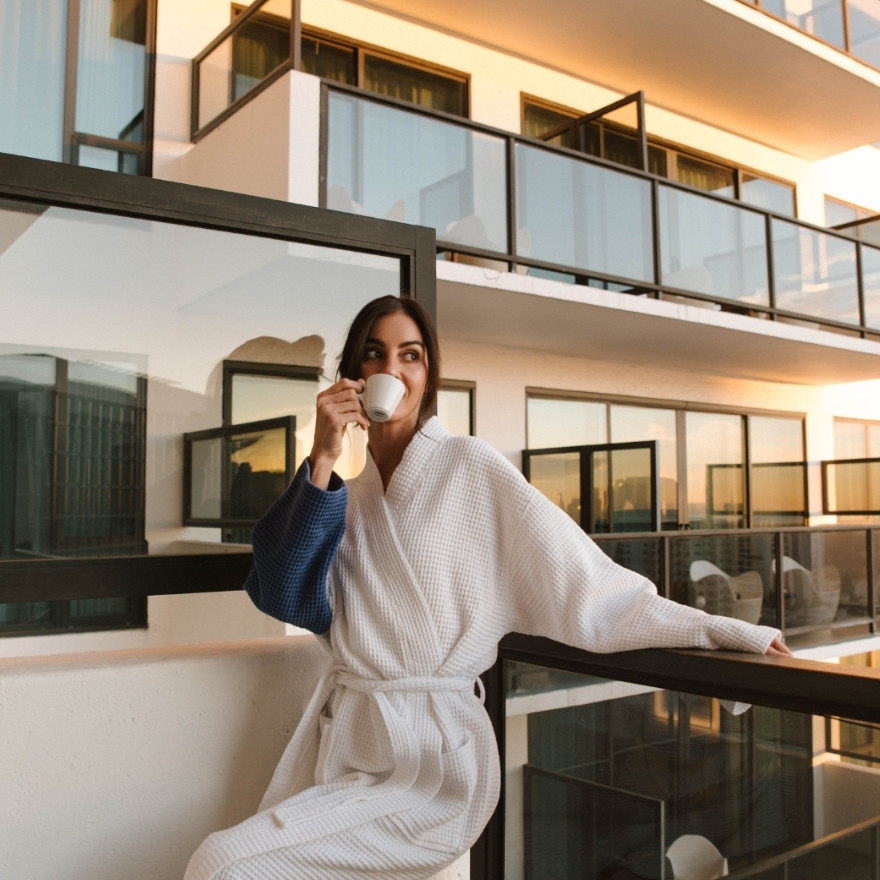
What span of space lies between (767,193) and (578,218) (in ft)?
17.2

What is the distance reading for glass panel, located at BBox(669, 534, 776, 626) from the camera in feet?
22.6

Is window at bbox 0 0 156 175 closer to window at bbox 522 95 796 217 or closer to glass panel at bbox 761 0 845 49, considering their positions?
window at bbox 522 95 796 217

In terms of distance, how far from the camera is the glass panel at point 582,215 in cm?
682

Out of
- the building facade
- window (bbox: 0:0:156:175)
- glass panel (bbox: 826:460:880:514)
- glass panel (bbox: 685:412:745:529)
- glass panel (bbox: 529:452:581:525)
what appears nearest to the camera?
the building facade

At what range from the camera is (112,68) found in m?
6.79

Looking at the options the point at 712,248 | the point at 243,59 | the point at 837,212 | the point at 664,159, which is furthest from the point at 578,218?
the point at 837,212

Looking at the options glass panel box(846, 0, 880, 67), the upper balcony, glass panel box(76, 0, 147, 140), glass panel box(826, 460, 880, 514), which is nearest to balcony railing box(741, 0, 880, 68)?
glass panel box(846, 0, 880, 67)

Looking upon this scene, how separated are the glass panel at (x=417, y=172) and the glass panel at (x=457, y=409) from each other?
1861mm

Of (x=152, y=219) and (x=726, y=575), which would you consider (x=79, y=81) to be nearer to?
(x=152, y=219)

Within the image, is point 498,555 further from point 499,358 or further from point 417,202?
point 499,358

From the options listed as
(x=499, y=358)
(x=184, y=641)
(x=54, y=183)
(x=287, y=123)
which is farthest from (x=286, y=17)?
(x=184, y=641)

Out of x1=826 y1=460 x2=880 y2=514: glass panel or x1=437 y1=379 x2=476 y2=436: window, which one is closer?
x1=437 y1=379 x2=476 y2=436: window

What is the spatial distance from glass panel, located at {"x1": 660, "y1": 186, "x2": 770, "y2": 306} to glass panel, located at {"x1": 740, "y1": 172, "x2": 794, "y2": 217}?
273cm

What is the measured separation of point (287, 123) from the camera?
5707 millimetres
